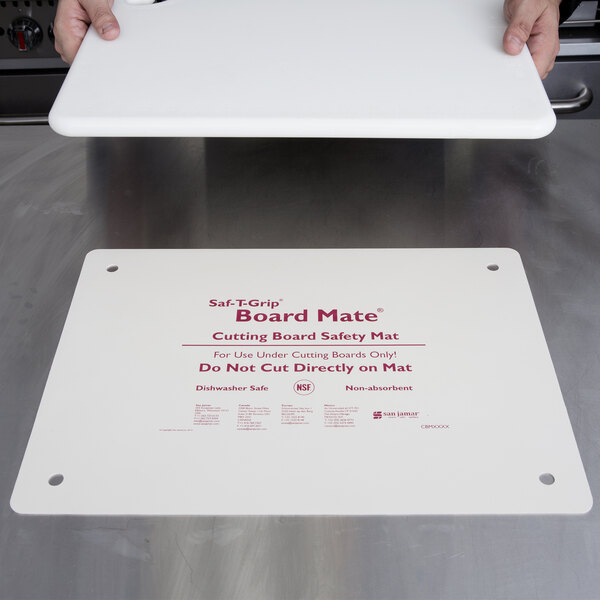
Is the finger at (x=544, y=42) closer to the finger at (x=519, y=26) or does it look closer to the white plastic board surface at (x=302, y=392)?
the finger at (x=519, y=26)

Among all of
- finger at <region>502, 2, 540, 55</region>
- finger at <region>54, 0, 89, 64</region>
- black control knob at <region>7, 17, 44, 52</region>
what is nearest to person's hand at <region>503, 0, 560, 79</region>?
finger at <region>502, 2, 540, 55</region>

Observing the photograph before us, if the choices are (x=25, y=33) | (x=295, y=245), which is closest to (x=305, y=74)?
(x=295, y=245)

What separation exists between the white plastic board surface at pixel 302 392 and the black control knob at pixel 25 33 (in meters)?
0.44

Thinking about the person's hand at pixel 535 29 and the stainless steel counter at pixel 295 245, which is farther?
the person's hand at pixel 535 29

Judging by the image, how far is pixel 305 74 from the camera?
72 cm

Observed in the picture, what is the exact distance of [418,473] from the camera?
594mm

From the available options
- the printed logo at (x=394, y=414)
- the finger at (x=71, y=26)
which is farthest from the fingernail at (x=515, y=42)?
the finger at (x=71, y=26)

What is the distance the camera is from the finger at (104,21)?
77cm

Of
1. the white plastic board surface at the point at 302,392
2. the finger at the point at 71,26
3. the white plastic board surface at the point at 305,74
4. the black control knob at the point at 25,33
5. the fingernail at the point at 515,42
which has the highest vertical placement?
the fingernail at the point at 515,42

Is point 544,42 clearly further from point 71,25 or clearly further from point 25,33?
point 25,33

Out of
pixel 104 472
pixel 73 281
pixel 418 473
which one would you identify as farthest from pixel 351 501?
pixel 73 281

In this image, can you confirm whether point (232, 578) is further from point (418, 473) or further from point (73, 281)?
point (73, 281)

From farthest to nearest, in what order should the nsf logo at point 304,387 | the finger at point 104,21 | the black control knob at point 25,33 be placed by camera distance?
the black control knob at point 25,33 < the finger at point 104,21 < the nsf logo at point 304,387

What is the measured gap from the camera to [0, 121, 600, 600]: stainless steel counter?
0.55m
